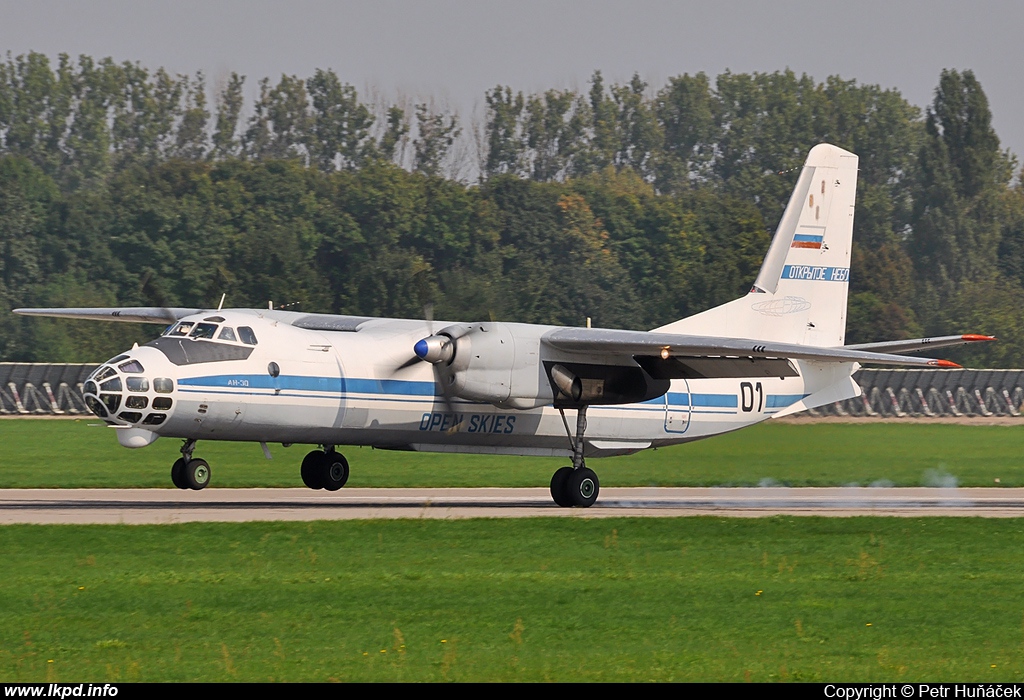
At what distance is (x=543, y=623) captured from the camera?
12.4 m

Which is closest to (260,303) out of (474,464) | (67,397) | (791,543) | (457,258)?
(67,397)

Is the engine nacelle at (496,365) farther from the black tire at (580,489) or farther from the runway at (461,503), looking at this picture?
the runway at (461,503)

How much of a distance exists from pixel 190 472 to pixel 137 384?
8.61ft

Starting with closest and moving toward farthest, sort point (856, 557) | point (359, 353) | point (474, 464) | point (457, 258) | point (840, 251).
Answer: point (856, 557), point (359, 353), point (840, 251), point (474, 464), point (457, 258)

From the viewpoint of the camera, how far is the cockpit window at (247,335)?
22.1m

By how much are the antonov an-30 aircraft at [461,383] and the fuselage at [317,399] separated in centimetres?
2

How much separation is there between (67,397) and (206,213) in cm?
2330

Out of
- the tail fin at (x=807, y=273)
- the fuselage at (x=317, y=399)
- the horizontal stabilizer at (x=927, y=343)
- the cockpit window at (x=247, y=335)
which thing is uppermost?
the tail fin at (x=807, y=273)

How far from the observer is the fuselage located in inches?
819

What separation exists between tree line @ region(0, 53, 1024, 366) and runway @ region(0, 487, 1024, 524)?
15.4ft

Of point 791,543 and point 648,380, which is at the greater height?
point 648,380

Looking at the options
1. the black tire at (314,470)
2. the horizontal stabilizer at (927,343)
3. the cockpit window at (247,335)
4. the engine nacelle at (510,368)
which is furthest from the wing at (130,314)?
the horizontal stabilizer at (927,343)

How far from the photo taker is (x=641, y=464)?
3322cm
